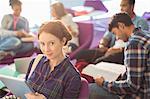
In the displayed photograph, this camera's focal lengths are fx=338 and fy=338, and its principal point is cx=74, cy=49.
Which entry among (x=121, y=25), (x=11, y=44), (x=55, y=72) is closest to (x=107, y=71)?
(x=121, y=25)

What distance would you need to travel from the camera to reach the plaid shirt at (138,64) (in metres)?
2.31

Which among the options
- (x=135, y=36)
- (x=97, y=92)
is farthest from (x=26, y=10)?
(x=135, y=36)

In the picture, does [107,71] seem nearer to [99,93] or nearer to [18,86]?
[99,93]

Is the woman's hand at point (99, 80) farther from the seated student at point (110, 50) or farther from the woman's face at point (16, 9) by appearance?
the woman's face at point (16, 9)

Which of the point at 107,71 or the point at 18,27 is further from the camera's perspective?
the point at 18,27

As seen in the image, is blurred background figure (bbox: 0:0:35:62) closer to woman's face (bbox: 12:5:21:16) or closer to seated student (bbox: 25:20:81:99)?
woman's face (bbox: 12:5:21:16)

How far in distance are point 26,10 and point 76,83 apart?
143 inches

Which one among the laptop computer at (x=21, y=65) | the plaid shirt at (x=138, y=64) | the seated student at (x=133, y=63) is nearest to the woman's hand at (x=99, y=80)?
the seated student at (x=133, y=63)

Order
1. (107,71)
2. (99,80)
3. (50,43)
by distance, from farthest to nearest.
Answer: (107,71) → (99,80) → (50,43)

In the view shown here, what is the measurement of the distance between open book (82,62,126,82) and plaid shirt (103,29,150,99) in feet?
1.38

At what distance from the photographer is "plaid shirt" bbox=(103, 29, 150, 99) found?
231 centimetres

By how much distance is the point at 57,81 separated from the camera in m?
2.13

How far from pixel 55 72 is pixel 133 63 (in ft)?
1.80

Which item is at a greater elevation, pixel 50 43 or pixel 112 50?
pixel 50 43
